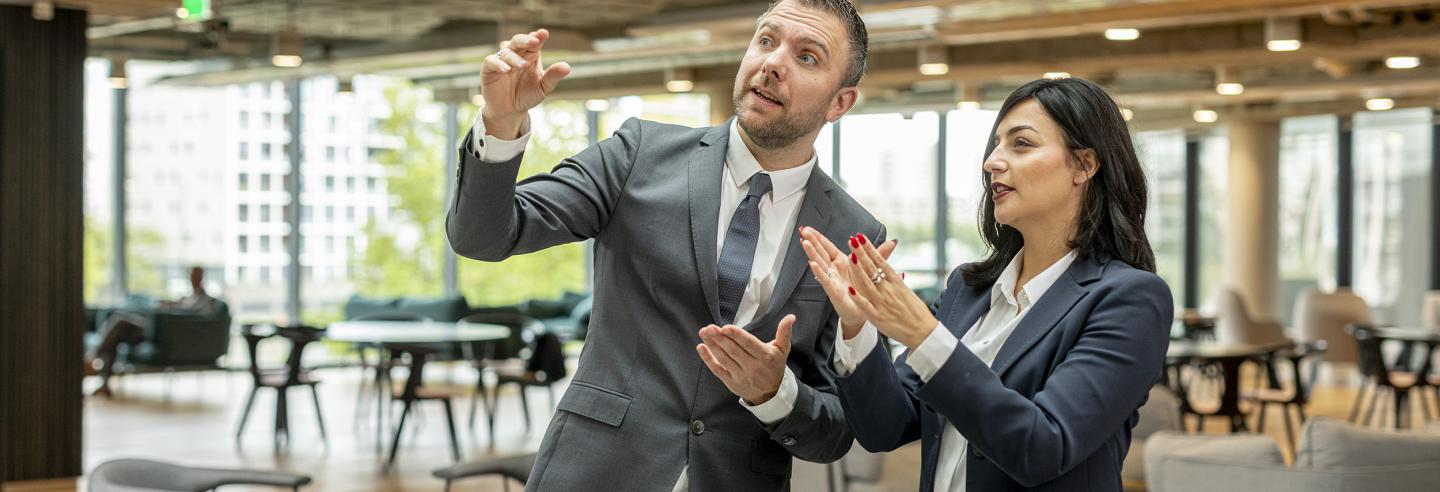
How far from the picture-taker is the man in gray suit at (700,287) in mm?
1903

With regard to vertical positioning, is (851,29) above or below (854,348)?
above

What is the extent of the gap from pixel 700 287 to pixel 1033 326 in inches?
17.9

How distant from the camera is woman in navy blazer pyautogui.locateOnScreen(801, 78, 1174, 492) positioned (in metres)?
1.67

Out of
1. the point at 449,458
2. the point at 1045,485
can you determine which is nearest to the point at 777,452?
the point at 1045,485

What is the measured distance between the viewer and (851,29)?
1982 mm

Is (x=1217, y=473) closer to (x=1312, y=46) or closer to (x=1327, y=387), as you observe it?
(x=1312, y=46)

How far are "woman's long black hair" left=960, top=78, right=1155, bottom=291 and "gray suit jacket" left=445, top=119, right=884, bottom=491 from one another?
0.37 m

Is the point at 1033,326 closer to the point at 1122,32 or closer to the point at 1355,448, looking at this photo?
the point at 1355,448

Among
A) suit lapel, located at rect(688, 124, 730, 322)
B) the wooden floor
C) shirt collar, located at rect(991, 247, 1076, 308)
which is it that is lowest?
the wooden floor

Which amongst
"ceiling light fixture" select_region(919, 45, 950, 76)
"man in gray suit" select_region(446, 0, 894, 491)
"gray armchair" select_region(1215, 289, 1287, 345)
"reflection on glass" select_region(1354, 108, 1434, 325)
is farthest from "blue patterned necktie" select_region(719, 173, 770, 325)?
"reflection on glass" select_region(1354, 108, 1434, 325)

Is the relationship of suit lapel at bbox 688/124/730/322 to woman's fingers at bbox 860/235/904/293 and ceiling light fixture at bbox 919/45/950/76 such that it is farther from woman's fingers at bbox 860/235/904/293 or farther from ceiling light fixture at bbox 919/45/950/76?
ceiling light fixture at bbox 919/45/950/76

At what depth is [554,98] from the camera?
15.2m

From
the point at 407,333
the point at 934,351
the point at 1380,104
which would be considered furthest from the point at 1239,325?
the point at 934,351

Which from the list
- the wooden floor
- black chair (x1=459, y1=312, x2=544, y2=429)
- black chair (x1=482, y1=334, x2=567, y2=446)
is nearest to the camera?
the wooden floor
